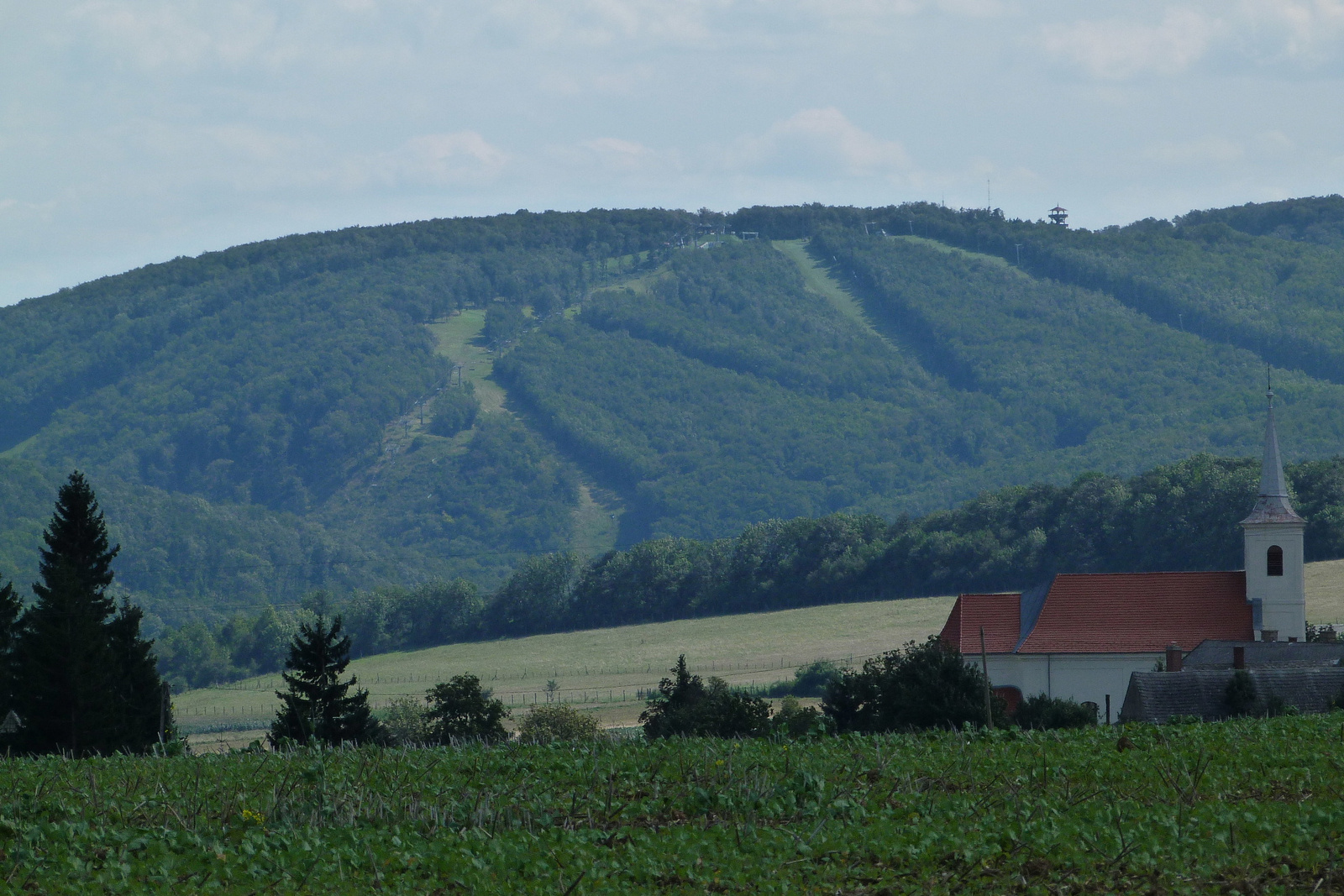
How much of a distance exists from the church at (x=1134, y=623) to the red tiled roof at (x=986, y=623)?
69 millimetres

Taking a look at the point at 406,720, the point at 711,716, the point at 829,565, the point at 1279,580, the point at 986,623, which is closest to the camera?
the point at 711,716

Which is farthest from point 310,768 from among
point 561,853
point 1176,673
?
point 1176,673

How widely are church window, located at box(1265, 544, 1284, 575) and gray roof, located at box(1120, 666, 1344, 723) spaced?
22.5 m

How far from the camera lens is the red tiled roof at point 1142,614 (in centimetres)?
6419

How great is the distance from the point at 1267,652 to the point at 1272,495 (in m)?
13.1

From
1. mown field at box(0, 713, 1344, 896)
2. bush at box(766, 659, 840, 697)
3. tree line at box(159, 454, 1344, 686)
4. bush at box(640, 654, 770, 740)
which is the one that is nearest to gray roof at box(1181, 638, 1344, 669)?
bush at box(640, 654, 770, 740)

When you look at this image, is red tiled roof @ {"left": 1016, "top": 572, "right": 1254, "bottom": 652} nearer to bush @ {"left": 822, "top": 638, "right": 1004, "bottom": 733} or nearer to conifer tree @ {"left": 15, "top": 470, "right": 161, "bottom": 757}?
bush @ {"left": 822, "top": 638, "right": 1004, "bottom": 733}

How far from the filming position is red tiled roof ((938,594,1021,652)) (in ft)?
213

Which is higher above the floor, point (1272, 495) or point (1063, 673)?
point (1272, 495)

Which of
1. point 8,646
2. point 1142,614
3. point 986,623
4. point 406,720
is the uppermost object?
point 8,646

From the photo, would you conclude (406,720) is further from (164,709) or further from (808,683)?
(164,709)

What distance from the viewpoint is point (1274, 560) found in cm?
6494

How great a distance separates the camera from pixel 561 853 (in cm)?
1325

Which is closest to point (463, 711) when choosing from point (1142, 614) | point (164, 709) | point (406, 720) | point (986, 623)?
point (164, 709)
